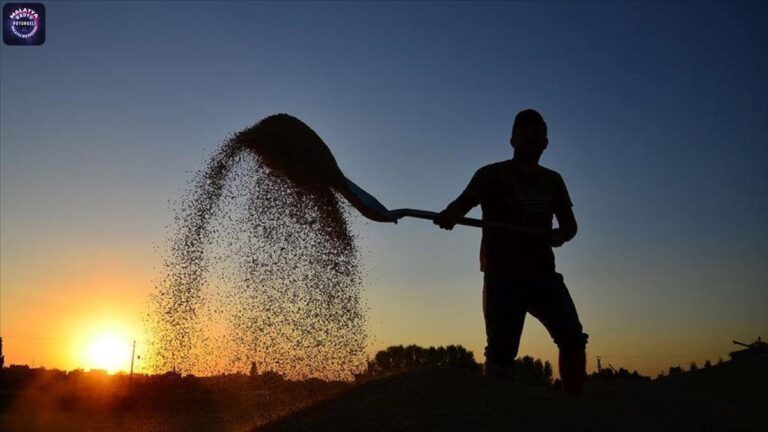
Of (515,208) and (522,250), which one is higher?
(515,208)

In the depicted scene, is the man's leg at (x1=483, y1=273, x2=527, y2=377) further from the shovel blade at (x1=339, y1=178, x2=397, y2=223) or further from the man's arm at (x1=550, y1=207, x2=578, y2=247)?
the shovel blade at (x1=339, y1=178, x2=397, y2=223)

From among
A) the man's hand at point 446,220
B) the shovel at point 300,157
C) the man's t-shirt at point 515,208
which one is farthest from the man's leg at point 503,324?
the shovel at point 300,157

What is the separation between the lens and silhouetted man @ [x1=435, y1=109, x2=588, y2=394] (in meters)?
4.41

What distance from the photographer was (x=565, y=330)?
172 inches

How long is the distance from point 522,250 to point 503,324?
505 millimetres

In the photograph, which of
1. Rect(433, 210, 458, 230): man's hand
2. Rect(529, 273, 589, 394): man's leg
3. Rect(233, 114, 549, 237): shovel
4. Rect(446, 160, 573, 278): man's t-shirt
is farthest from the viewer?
Rect(233, 114, 549, 237): shovel

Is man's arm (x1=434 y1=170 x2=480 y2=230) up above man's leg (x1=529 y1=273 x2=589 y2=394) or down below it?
above

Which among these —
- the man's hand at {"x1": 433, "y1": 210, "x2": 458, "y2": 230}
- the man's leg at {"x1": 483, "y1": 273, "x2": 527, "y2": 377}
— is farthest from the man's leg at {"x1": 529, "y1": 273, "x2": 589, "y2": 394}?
the man's hand at {"x1": 433, "y1": 210, "x2": 458, "y2": 230}

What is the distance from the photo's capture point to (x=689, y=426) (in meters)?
3.73

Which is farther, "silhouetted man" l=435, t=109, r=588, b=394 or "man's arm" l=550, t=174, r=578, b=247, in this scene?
"man's arm" l=550, t=174, r=578, b=247

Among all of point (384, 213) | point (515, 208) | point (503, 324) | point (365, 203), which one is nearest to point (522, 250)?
point (515, 208)

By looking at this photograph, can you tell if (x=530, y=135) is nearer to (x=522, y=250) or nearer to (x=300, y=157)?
(x=522, y=250)

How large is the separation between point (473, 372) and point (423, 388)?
18.7 inches

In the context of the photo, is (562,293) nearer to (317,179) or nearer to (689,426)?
(689,426)
